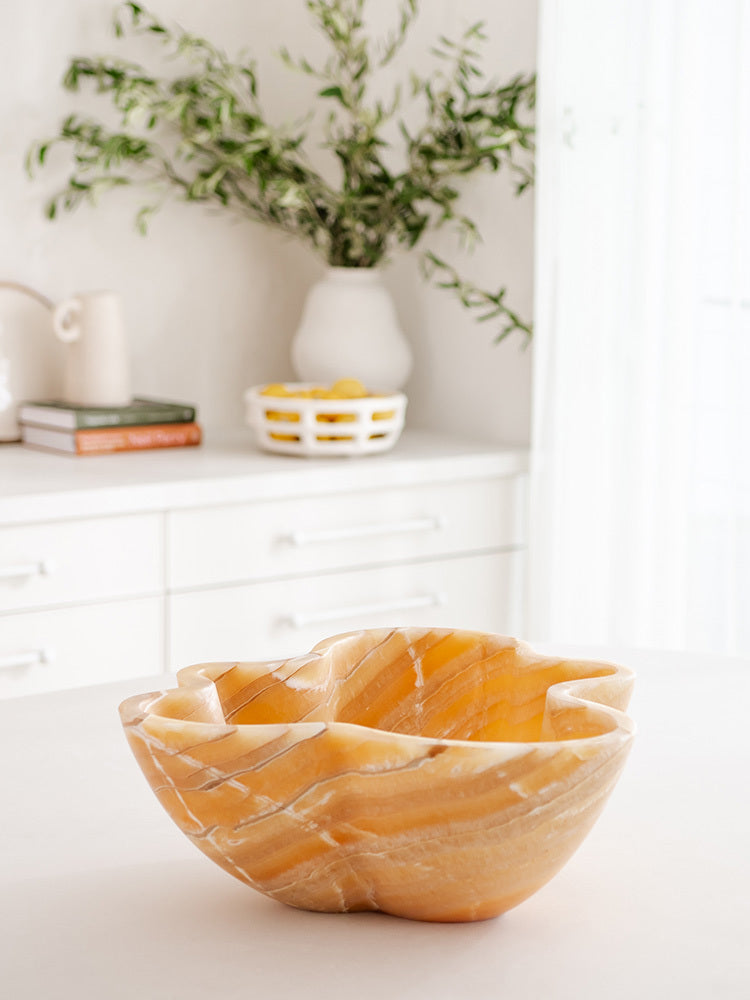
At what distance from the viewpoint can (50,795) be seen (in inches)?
35.4

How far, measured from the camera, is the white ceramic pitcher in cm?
258

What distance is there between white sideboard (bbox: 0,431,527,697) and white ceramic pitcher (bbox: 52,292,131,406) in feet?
0.57

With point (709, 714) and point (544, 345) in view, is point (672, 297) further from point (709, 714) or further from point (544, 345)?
point (709, 714)

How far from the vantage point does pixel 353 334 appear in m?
2.73

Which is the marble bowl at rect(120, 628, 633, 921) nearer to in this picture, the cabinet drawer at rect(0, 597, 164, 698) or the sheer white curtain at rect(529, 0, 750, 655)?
the cabinet drawer at rect(0, 597, 164, 698)

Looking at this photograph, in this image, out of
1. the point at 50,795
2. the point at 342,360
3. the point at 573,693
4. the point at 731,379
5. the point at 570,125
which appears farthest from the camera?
the point at 342,360

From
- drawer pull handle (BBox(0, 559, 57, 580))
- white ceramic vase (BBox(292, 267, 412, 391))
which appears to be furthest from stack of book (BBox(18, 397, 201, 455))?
drawer pull handle (BBox(0, 559, 57, 580))

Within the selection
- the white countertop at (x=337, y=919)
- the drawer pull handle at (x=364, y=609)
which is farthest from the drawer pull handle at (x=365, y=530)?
the white countertop at (x=337, y=919)

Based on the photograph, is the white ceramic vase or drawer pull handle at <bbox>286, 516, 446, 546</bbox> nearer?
drawer pull handle at <bbox>286, 516, 446, 546</bbox>

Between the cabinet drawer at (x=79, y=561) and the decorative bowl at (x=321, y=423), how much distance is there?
355 mm

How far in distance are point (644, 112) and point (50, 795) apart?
1780mm

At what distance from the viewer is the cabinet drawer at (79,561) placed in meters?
2.07

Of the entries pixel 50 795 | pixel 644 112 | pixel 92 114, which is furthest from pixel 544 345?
pixel 50 795

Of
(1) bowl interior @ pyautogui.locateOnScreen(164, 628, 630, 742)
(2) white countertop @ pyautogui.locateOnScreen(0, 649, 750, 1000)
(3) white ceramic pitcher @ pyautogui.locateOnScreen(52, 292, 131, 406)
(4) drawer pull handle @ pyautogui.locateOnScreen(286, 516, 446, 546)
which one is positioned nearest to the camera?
(2) white countertop @ pyautogui.locateOnScreen(0, 649, 750, 1000)
